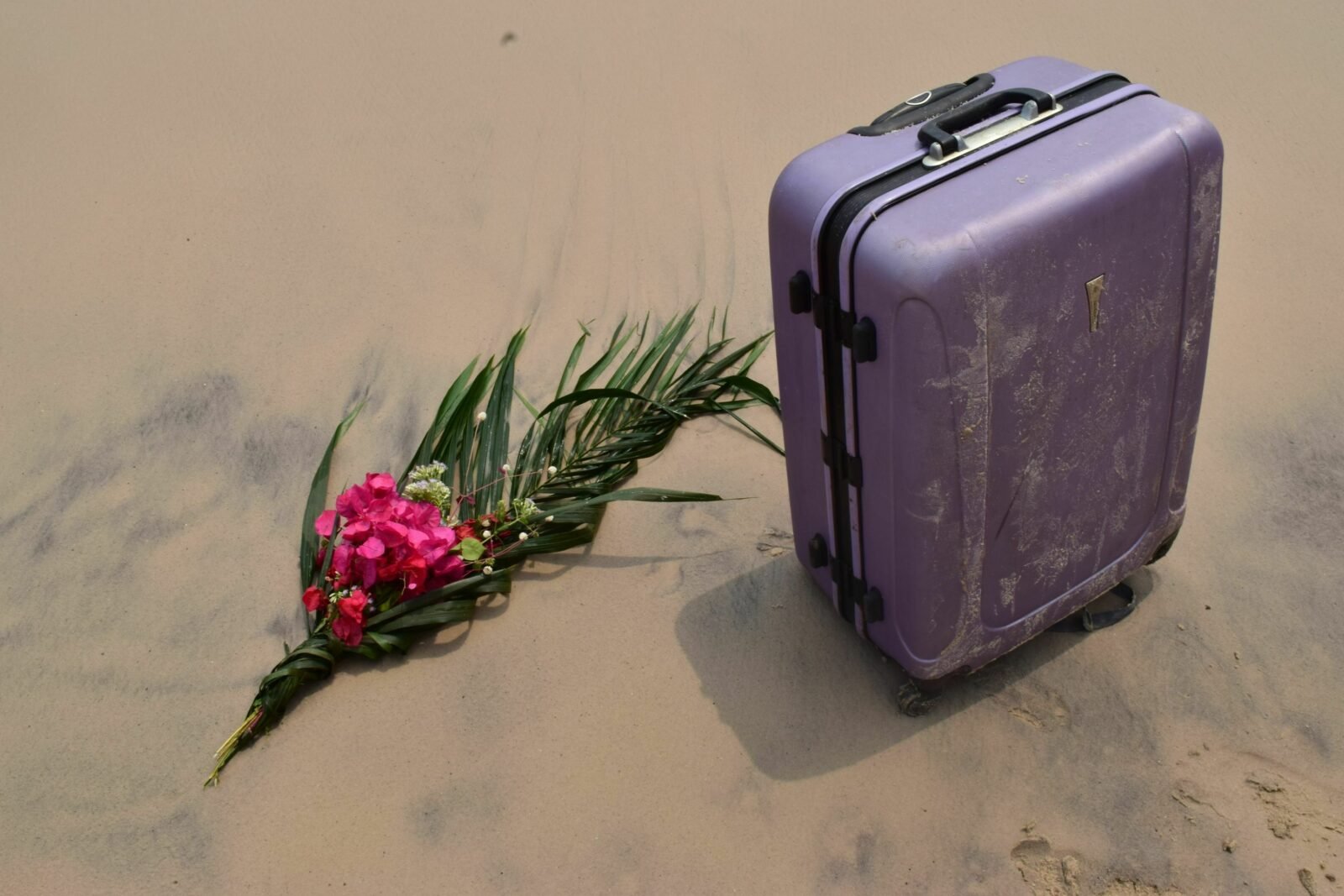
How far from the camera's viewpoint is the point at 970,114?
2584 millimetres

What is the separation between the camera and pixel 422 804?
9.54ft

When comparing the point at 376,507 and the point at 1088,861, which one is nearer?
the point at 1088,861

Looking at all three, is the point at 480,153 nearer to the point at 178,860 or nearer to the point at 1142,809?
the point at 178,860

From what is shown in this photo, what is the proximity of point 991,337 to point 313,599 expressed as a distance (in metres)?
1.66

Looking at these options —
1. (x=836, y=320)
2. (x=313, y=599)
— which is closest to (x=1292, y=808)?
(x=836, y=320)

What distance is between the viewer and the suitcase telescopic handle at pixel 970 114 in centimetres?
251

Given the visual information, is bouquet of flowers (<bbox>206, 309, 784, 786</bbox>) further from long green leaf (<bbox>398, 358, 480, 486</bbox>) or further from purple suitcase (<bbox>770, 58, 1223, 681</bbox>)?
purple suitcase (<bbox>770, 58, 1223, 681</bbox>)

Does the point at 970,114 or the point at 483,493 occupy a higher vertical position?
the point at 970,114

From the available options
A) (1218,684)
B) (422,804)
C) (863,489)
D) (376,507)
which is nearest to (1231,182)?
(1218,684)

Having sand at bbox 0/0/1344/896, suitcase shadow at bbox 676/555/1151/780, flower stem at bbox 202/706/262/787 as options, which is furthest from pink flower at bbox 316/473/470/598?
suitcase shadow at bbox 676/555/1151/780

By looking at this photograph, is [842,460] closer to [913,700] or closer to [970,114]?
[913,700]

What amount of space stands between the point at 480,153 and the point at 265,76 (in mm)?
925

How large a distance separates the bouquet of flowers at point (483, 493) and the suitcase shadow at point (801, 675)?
328 mm

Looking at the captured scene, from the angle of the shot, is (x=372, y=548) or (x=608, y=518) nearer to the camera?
(x=372, y=548)
